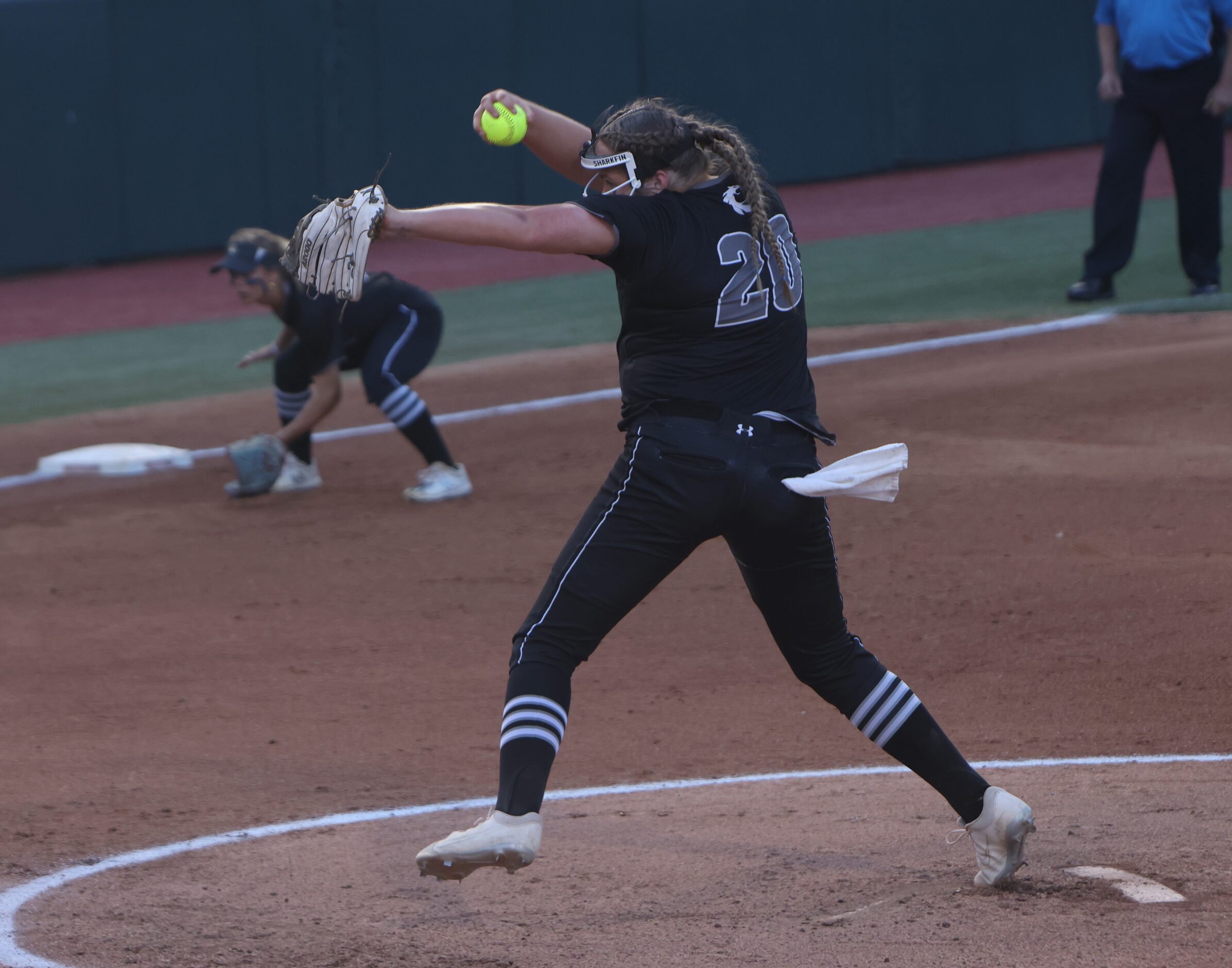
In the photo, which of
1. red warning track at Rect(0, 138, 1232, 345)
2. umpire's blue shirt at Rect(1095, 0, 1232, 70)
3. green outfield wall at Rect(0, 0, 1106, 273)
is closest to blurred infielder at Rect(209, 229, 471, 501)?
umpire's blue shirt at Rect(1095, 0, 1232, 70)

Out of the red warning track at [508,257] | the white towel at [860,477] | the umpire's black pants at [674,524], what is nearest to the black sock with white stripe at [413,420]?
the umpire's black pants at [674,524]

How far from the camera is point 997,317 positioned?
37.0ft

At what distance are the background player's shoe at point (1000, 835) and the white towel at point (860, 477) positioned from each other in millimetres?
751

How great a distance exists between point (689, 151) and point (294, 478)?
5.30 meters

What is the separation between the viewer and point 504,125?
151 inches

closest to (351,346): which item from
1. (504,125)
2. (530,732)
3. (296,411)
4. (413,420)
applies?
(413,420)

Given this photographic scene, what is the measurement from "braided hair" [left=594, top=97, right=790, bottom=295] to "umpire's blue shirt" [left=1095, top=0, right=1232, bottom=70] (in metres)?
7.73

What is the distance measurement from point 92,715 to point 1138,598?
3905mm

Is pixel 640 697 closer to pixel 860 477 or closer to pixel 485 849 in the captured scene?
pixel 860 477

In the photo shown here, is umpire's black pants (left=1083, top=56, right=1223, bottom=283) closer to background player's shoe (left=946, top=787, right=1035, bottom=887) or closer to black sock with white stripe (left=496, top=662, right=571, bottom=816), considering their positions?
background player's shoe (left=946, top=787, right=1035, bottom=887)

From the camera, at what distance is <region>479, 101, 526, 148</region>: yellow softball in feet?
12.6

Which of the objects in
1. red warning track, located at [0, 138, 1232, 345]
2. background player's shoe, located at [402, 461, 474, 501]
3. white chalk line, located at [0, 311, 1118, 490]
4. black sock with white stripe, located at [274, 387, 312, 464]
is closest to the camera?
background player's shoe, located at [402, 461, 474, 501]

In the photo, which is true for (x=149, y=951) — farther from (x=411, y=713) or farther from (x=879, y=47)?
(x=879, y=47)

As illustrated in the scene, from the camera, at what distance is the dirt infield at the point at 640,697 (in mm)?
3465
